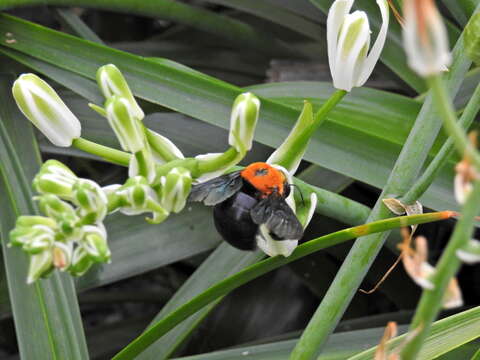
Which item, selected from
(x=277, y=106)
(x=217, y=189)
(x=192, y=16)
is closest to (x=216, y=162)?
(x=217, y=189)

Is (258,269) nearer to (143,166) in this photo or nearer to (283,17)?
(143,166)

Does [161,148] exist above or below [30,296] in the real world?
above

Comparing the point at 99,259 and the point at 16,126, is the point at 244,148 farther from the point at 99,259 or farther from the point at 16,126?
the point at 16,126

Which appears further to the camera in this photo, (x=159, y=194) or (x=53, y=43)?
(x=53, y=43)

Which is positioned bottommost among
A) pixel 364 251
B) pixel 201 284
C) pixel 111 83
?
pixel 201 284

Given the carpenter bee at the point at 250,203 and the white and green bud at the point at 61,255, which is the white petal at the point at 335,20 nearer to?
the carpenter bee at the point at 250,203

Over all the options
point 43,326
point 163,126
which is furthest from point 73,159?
point 43,326

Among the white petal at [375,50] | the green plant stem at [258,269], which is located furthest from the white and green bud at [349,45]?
the green plant stem at [258,269]

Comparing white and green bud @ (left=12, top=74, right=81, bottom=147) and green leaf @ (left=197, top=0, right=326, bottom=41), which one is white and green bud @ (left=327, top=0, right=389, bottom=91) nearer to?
white and green bud @ (left=12, top=74, right=81, bottom=147)
